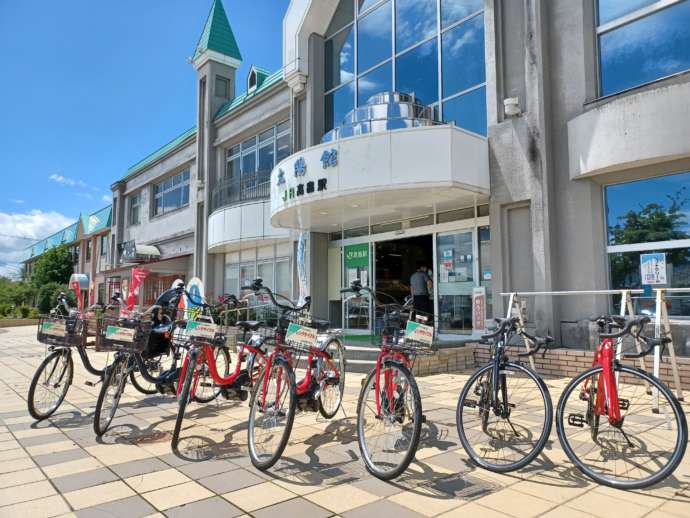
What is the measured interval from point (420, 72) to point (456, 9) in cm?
149

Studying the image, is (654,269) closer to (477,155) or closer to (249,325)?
(477,155)

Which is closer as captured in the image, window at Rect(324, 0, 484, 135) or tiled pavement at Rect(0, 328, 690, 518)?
tiled pavement at Rect(0, 328, 690, 518)

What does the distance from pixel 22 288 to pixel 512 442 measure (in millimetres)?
46456

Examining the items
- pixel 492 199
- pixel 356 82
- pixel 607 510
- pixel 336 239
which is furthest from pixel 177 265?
pixel 607 510

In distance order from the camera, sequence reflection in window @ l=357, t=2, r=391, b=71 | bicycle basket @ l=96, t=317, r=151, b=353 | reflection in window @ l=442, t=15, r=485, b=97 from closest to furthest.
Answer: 1. bicycle basket @ l=96, t=317, r=151, b=353
2. reflection in window @ l=442, t=15, r=485, b=97
3. reflection in window @ l=357, t=2, r=391, b=71

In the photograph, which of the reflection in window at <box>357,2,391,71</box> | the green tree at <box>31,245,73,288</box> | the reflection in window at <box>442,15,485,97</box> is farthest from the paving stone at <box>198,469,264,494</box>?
the green tree at <box>31,245,73,288</box>

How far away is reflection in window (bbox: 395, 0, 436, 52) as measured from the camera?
11891 millimetres

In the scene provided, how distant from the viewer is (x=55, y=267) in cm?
4172

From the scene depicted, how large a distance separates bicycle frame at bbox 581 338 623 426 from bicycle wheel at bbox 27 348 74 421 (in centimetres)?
527

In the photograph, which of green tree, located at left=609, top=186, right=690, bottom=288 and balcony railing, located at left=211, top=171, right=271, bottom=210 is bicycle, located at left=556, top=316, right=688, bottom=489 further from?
balcony railing, located at left=211, top=171, right=271, bottom=210

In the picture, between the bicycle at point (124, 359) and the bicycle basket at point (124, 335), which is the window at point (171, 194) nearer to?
the bicycle at point (124, 359)

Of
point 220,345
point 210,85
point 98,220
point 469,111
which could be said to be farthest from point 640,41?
point 98,220

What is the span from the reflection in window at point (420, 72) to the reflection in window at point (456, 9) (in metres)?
0.52

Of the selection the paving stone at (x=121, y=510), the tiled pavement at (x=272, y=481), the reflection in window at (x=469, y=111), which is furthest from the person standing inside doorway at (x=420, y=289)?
the paving stone at (x=121, y=510)
